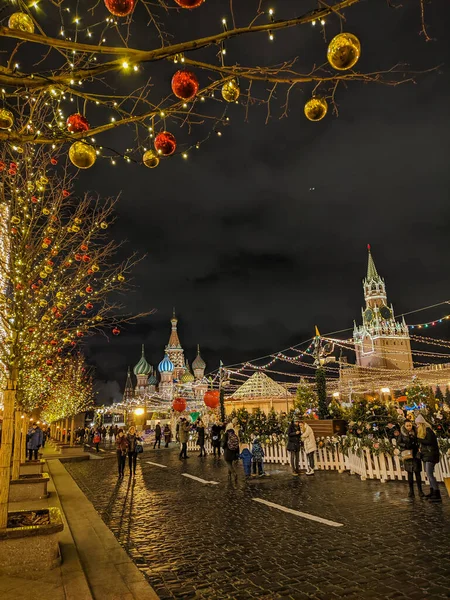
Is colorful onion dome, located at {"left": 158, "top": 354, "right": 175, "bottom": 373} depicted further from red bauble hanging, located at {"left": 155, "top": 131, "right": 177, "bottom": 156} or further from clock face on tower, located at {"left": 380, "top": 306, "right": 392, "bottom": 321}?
red bauble hanging, located at {"left": 155, "top": 131, "right": 177, "bottom": 156}

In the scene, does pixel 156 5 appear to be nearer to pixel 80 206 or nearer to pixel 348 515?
pixel 80 206

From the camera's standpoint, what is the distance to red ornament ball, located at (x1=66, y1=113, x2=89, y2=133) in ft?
14.6

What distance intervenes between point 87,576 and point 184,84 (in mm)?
5907

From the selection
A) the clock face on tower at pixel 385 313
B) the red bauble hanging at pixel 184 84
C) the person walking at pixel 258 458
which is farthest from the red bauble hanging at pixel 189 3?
the clock face on tower at pixel 385 313

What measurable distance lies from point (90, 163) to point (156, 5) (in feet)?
5.72

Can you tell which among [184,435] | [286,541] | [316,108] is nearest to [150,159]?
[316,108]

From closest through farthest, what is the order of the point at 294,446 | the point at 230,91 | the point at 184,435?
the point at 230,91 < the point at 294,446 < the point at 184,435

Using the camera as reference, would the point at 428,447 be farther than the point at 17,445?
No

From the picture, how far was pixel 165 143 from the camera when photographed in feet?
16.0

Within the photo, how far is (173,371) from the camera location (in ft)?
383

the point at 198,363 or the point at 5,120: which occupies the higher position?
the point at 198,363

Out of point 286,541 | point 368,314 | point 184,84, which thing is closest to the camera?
point 184,84

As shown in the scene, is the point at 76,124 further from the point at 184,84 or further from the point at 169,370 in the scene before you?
the point at 169,370

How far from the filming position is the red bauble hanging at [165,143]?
488 centimetres
